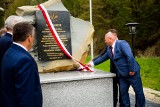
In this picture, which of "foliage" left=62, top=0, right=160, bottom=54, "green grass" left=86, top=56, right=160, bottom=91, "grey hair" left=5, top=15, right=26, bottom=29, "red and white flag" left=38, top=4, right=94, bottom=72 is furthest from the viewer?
"foliage" left=62, top=0, right=160, bottom=54

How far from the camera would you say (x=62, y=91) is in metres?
5.41

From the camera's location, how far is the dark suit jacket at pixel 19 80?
3.43 meters

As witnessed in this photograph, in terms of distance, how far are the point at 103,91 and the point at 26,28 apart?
Result: 252 cm

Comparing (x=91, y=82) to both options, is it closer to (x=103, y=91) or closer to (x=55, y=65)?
(x=103, y=91)

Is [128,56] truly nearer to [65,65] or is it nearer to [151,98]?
[65,65]

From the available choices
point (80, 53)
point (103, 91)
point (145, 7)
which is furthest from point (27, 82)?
point (145, 7)

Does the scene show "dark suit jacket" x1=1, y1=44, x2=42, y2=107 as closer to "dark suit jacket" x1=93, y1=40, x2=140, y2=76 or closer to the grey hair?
the grey hair

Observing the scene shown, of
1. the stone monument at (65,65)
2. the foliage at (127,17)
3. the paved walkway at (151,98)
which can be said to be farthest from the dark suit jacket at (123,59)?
the foliage at (127,17)

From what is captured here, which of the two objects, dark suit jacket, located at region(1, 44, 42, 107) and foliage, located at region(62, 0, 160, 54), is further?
foliage, located at region(62, 0, 160, 54)

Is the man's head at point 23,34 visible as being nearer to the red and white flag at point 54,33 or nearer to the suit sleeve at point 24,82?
the suit sleeve at point 24,82

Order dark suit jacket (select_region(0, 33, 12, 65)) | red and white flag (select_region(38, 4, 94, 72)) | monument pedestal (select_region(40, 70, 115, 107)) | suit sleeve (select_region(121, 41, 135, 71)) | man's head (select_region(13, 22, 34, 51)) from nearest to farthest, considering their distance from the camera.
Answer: man's head (select_region(13, 22, 34, 51)) → dark suit jacket (select_region(0, 33, 12, 65)) → monument pedestal (select_region(40, 70, 115, 107)) → red and white flag (select_region(38, 4, 94, 72)) → suit sleeve (select_region(121, 41, 135, 71))

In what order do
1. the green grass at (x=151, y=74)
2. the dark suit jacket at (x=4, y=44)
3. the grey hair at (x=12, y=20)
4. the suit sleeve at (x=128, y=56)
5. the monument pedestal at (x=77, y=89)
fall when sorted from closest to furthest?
1. the grey hair at (x=12, y=20)
2. the dark suit jacket at (x=4, y=44)
3. the monument pedestal at (x=77, y=89)
4. the suit sleeve at (x=128, y=56)
5. the green grass at (x=151, y=74)

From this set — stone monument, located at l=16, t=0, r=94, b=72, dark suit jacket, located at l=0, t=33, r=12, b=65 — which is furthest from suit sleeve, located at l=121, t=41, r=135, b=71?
dark suit jacket, located at l=0, t=33, r=12, b=65

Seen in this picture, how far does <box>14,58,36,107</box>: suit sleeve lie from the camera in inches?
135
